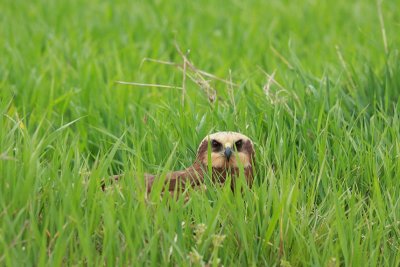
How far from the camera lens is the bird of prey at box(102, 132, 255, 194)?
13.6 feet

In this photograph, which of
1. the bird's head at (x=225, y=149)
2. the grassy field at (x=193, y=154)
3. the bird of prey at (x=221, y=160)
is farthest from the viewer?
the bird's head at (x=225, y=149)

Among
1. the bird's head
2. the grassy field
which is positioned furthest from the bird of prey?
the grassy field

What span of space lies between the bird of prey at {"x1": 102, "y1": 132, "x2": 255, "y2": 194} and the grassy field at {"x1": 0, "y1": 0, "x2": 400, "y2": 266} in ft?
0.33

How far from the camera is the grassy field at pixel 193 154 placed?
11.6 feet

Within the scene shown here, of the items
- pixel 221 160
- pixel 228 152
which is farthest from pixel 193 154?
pixel 228 152

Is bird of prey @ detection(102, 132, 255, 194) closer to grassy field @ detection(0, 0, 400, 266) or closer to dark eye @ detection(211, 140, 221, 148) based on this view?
dark eye @ detection(211, 140, 221, 148)

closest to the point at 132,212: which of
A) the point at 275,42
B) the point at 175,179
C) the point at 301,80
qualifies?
the point at 175,179

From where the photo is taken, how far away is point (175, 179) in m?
4.09

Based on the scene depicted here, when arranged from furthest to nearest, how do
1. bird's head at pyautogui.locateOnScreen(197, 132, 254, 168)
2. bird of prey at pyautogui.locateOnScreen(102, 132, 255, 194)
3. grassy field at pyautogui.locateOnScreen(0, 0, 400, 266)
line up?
1. bird's head at pyautogui.locateOnScreen(197, 132, 254, 168)
2. bird of prey at pyautogui.locateOnScreen(102, 132, 255, 194)
3. grassy field at pyautogui.locateOnScreen(0, 0, 400, 266)

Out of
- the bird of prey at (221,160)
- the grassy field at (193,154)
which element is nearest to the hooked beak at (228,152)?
the bird of prey at (221,160)

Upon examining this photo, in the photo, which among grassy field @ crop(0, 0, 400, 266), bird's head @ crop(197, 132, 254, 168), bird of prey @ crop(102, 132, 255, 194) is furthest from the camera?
bird's head @ crop(197, 132, 254, 168)

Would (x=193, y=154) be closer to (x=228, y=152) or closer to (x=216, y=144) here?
(x=216, y=144)

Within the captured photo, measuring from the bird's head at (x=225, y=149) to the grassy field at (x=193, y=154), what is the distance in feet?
0.33

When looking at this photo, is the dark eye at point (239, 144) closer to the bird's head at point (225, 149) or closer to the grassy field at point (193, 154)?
the bird's head at point (225, 149)
